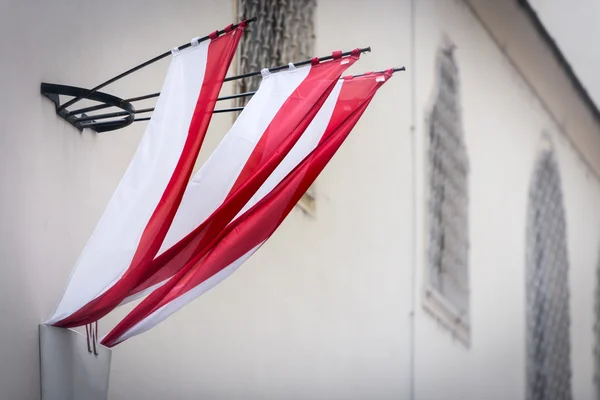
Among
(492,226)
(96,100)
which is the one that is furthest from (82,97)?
(492,226)

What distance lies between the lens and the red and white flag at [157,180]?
12.2 ft

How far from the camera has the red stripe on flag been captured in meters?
3.74

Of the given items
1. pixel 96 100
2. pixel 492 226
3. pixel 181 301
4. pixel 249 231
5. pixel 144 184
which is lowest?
pixel 181 301

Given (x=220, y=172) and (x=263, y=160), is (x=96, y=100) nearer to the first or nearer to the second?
(x=220, y=172)

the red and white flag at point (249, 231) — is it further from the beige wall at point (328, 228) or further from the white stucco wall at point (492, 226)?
the white stucco wall at point (492, 226)

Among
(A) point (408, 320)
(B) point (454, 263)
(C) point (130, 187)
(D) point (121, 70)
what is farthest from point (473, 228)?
(C) point (130, 187)

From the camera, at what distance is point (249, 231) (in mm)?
3883

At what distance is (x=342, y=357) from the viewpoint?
632cm

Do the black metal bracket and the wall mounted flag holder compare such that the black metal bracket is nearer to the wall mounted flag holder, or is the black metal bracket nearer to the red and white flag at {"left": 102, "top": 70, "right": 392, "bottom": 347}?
the wall mounted flag holder

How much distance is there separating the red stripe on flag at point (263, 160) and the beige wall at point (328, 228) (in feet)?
2.27

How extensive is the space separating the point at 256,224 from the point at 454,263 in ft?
12.0

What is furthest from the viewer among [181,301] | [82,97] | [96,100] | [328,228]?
[328,228]

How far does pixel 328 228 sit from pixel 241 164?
2.59 meters

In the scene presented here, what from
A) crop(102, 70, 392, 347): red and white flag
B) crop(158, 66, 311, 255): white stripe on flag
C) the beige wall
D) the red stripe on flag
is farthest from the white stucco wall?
crop(158, 66, 311, 255): white stripe on flag
